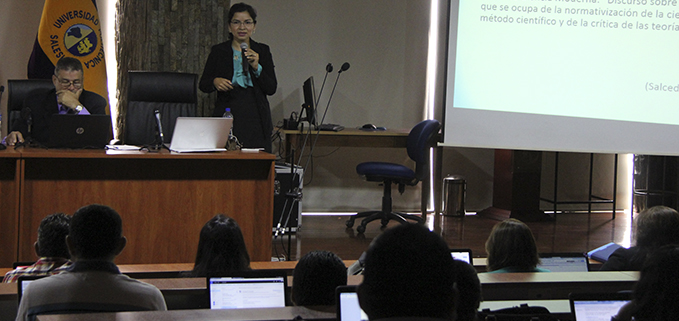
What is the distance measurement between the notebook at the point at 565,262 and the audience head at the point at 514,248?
398 millimetres

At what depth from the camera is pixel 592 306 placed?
1543mm

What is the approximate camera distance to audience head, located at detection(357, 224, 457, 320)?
0.87 m

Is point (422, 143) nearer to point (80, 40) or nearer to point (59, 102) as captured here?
point (59, 102)

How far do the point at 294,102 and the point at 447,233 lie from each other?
Result: 194cm

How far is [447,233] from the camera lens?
5.32m

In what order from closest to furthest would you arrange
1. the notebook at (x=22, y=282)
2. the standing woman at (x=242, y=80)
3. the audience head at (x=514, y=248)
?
1. the notebook at (x=22, y=282)
2. the audience head at (x=514, y=248)
3. the standing woman at (x=242, y=80)

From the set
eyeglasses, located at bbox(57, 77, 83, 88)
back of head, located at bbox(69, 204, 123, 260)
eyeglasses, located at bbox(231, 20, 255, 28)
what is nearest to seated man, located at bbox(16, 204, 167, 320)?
back of head, located at bbox(69, 204, 123, 260)

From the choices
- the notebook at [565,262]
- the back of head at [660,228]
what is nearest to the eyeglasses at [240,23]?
the notebook at [565,262]

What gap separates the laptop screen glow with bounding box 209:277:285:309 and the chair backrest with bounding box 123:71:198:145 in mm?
2737

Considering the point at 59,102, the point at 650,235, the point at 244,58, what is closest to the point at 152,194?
the point at 59,102

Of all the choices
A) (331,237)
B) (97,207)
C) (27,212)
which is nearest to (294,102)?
(331,237)

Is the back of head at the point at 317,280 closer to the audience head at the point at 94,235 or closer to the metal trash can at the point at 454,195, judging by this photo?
the audience head at the point at 94,235

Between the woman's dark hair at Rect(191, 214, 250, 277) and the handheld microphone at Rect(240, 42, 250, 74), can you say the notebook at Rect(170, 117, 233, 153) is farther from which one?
the woman's dark hair at Rect(191, 214, 250, 277)

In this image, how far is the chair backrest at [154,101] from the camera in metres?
4.34
